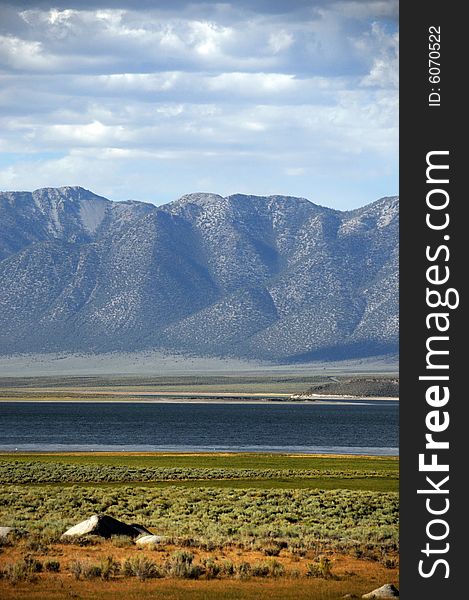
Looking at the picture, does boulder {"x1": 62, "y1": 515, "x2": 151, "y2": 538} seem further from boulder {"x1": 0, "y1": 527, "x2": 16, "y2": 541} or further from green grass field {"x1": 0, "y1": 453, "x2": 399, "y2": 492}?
green grass field {"x1": 0, "y1": 453, "x2": 399, "y2": 492}

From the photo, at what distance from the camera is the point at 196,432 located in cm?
14112

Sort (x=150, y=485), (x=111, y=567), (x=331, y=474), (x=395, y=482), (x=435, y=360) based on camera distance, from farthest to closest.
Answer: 1. (x=331, y=474)
2. (x=395, y=482)
3. (x=150, y=485)
4. (x=111, y=567)
5. (x=435, y=360)

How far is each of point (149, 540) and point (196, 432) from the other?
105 metres

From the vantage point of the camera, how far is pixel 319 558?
35.0 meters

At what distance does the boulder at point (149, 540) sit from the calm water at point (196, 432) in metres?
69.4

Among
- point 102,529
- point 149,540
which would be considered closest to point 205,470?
point 102,529

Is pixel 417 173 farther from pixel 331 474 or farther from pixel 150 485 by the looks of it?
pixel 331 474

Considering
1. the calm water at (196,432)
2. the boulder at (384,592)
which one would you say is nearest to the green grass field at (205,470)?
the calm water at (196,432)

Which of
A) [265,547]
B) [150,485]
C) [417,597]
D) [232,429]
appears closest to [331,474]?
[150,485]

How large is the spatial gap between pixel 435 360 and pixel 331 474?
5293 cm

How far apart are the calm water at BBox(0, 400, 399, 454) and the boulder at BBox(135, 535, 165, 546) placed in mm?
69419

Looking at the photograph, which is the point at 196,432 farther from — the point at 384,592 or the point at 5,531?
the point at 384,592

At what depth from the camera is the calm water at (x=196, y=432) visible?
4422 inches

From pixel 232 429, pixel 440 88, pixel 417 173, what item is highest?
pixel 440 88
